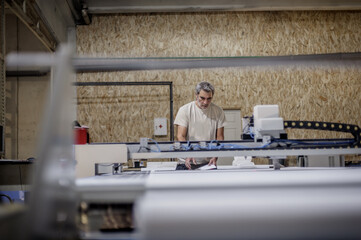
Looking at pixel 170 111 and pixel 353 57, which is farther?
pixel 170 111

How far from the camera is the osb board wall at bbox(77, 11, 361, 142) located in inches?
205

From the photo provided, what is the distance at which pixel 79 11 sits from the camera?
486 centimetres

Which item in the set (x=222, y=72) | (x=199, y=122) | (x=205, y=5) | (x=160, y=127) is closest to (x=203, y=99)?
(x=199, y=122)

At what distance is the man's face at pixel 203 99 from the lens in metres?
3.30

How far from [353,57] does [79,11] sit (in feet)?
13.1

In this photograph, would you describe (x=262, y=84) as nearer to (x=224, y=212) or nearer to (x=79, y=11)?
(x=79, y=11)

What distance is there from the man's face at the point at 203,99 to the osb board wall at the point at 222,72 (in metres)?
1.82

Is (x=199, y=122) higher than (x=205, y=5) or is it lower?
lower

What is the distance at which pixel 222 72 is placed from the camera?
5.34 metres

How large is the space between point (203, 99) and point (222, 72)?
82.7 inches

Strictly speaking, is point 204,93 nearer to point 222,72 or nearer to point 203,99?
point 203,99

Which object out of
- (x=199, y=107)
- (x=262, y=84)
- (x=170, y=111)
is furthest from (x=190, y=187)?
(x=262, y=84)

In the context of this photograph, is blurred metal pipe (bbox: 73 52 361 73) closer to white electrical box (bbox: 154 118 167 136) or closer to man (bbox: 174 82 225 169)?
white electrical box (bbox: 154 118 167 136)

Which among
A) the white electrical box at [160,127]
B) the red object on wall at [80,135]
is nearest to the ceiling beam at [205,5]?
the white electrical box at [160,127]
